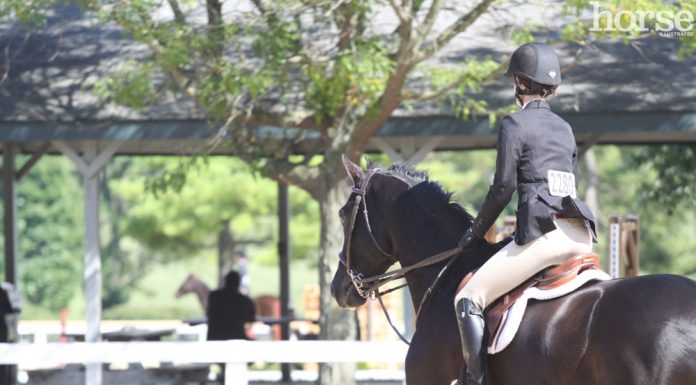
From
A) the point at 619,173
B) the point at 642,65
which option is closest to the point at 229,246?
the point at 619,173

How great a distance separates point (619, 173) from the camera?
105 feet

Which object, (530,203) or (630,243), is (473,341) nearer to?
(530,203)

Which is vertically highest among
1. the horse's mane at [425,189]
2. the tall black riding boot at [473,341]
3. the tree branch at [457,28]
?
the tree branch at [457,28]

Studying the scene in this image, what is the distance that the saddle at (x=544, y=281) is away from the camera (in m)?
5.28

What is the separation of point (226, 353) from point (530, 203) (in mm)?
4057

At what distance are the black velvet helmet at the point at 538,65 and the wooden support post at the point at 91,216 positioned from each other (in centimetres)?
787

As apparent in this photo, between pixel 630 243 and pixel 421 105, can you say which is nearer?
pixel 630 243

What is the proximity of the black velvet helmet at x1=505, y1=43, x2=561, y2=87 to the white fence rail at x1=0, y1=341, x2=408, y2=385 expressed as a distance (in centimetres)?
383

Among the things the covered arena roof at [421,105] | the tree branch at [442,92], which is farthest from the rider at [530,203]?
the covered arena roof at [421,105]

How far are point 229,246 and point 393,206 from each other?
79.6 feet

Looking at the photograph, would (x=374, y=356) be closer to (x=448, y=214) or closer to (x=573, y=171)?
(x=448, y=214)

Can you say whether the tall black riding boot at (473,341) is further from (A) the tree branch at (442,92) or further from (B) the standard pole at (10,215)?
(B) the standard pole at (10,215)

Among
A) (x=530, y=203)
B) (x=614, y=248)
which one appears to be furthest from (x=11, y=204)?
(x=530, y=203)

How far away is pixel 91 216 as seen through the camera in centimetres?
1284
